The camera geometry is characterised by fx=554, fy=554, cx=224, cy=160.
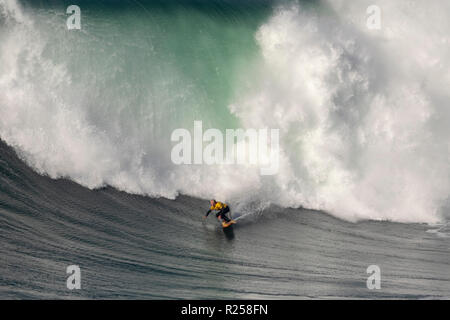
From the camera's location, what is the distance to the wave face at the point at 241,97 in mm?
13023

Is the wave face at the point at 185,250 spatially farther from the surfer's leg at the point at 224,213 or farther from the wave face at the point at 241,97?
the wave face at the point at 241,97

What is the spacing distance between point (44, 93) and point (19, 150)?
1460mm

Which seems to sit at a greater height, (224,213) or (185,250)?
(224,213)

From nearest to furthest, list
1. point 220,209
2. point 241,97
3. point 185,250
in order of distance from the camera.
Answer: point 185,250, point 220,209, point 241,97

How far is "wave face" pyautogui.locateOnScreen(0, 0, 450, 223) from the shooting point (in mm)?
13023

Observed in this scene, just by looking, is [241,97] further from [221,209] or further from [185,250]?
[185,250]

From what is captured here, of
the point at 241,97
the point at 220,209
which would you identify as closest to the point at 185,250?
the point at 220,209

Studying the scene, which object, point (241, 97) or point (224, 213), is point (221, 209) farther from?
point (241, 97)

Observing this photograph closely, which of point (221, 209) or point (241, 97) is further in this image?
point (241, 97)

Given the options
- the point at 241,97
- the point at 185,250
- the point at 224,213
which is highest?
the point at 241,97

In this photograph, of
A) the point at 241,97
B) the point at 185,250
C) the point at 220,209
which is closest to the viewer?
the point at 185,250

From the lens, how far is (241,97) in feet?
49.1

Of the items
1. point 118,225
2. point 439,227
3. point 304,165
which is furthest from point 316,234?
point 118,225

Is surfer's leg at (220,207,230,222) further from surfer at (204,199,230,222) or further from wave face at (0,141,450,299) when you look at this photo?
wave face at (0,141,450,299)
